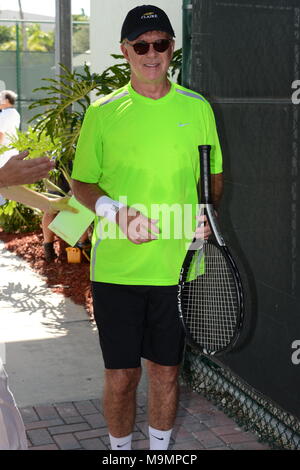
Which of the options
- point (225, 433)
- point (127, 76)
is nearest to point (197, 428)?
point (225, 433)

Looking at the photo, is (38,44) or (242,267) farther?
(38,44)

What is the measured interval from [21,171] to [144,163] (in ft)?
2.07

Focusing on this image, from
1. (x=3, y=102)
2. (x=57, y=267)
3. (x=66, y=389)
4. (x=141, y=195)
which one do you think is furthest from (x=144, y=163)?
(x=3, y=102)

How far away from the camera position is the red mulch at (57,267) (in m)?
7.94

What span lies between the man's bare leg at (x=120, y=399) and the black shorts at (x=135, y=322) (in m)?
0.04

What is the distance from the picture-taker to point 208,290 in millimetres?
4324

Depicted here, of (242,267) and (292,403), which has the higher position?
(242,267)

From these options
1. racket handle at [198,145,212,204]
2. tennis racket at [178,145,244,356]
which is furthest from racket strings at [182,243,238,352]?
racket handle at [198,145,212,204]

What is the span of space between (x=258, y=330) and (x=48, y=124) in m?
3.58

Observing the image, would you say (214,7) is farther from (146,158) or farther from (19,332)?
(19,332)

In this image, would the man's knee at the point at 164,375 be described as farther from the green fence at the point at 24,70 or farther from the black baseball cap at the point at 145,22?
the green fence at the point at 24,70

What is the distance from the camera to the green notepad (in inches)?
179

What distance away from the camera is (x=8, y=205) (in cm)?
991

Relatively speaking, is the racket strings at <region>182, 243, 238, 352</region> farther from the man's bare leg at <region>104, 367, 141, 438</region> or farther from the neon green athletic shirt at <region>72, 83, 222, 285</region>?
the man's bare leg at <region>104, 367, 141, 438</region>
